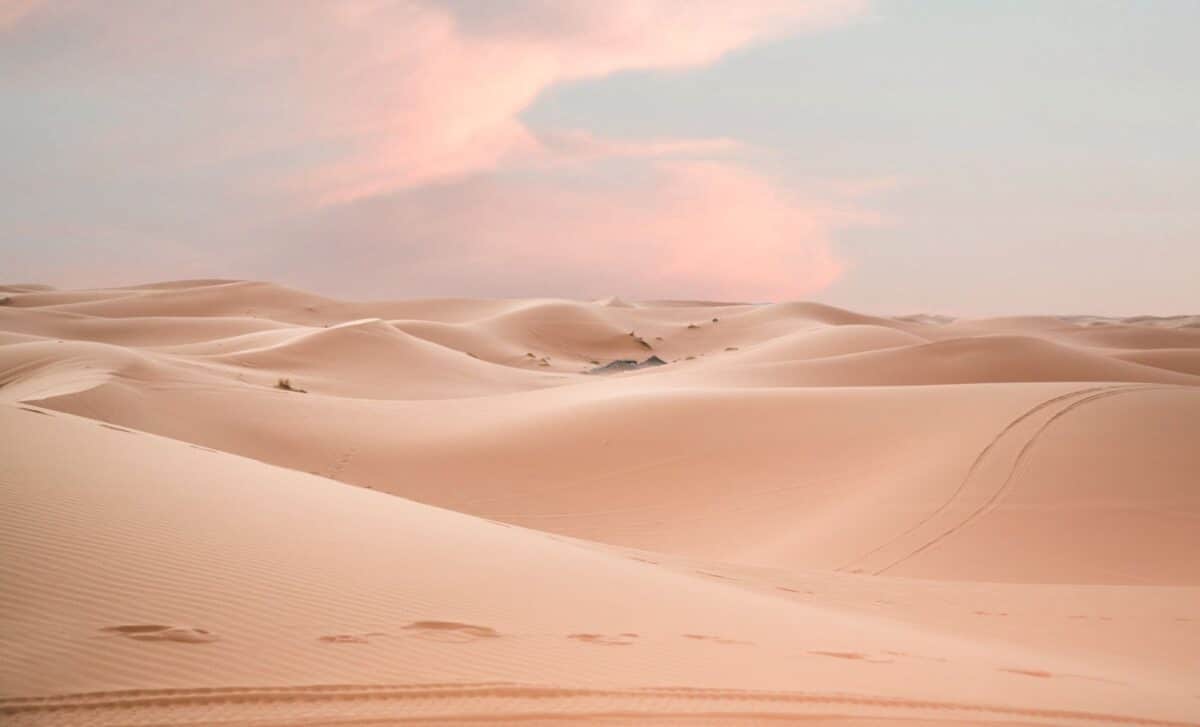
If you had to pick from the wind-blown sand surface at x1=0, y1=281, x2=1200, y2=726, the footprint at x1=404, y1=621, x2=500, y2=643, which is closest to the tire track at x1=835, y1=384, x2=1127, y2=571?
the wind-blown sand surface at x1=0, y1=281, x2=1200, y2=726

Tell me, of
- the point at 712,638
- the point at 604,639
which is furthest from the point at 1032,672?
the point at 604,639

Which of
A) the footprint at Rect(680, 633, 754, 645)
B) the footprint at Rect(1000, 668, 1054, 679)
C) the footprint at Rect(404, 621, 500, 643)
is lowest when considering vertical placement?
the footprint at Rect(1000, 668, 1054, 679)

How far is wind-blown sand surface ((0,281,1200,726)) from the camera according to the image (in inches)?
117

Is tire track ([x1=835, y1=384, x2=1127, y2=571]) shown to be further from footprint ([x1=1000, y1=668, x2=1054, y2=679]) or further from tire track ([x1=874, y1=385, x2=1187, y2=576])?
footprint ([x1=1000, y1=668, x2=1054, y2=679])

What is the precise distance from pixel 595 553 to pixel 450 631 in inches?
113

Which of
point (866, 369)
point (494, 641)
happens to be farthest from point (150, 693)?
point (866, 369)

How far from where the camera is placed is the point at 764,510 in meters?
11.4

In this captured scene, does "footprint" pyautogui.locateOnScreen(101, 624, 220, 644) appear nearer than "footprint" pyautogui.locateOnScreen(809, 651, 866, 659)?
Yes

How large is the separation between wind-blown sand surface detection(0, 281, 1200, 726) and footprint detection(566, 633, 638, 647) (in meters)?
0.02

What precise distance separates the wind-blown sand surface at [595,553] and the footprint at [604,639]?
2 cm

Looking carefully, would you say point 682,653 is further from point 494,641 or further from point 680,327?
point 680,327

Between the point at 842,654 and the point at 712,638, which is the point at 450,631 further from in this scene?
the point at 842,654

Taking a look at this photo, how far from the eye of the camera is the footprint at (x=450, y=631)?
3.42 meters

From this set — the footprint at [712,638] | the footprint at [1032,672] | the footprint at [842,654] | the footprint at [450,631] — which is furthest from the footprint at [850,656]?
the footprint at [450,631]
